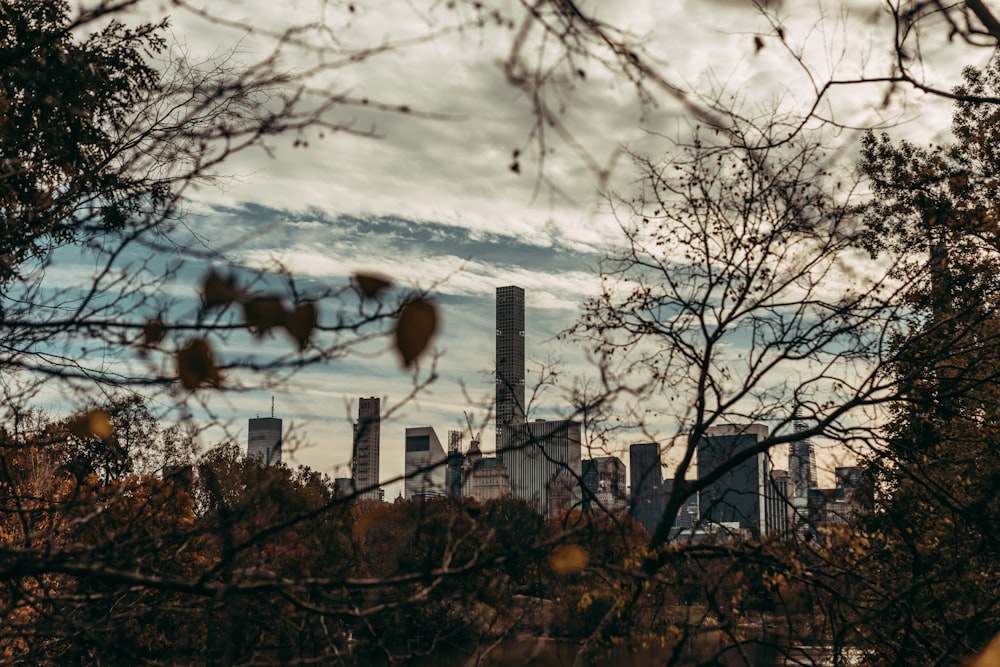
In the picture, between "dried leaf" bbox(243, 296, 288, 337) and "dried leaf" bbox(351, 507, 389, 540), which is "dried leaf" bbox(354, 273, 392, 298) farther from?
"dried leaf" bbox(351, 507, 389, 540)

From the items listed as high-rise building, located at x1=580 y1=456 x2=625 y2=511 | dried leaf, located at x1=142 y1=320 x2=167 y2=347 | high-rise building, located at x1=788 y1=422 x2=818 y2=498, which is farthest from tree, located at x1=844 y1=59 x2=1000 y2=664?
dried leaf, located at x1=142 y1=320 x2=167 y2=347

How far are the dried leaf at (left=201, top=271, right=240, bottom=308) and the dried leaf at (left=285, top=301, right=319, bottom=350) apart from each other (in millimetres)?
129

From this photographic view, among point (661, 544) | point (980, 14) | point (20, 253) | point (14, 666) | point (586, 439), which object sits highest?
point (980, 14)

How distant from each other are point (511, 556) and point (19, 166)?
2.72m

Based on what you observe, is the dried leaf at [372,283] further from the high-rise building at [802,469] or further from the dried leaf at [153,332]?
the high-rise building at [802,469]

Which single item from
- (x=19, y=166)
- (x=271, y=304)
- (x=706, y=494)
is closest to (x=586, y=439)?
(x=706, y=494)

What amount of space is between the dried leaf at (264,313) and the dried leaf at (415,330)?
1.06 ft

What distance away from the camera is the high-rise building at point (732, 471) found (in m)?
5.90

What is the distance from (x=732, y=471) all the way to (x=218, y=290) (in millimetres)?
5305

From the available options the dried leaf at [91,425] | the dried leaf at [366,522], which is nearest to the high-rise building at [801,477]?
the dried leaf at [366,522]

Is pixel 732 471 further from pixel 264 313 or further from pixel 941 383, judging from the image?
pixel 264 313

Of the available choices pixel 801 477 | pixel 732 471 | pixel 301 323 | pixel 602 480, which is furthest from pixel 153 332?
pixel 801 477

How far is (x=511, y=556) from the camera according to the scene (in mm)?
2346

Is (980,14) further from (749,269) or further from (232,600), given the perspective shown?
(232,600)
